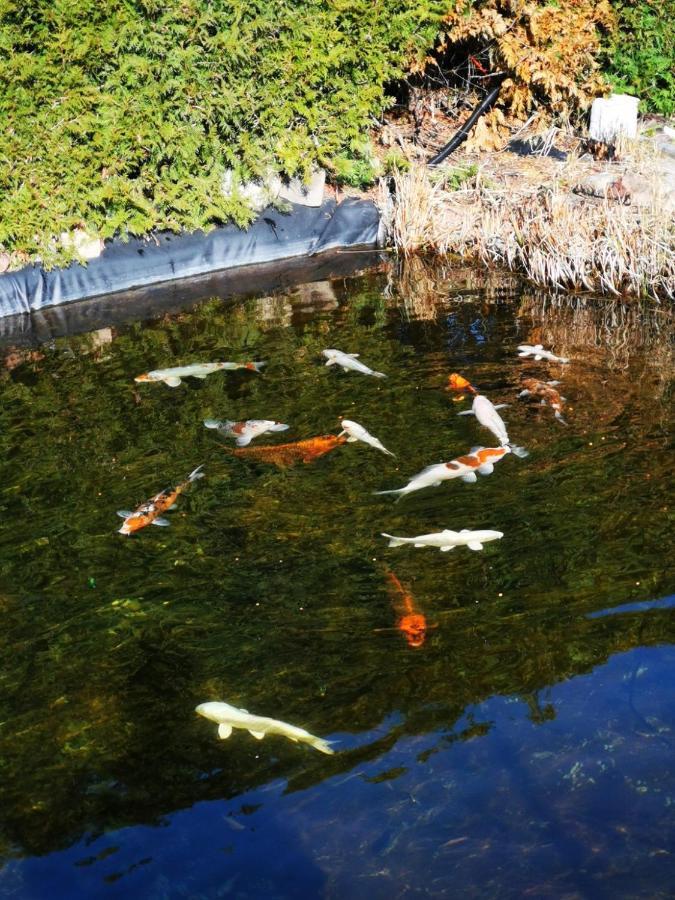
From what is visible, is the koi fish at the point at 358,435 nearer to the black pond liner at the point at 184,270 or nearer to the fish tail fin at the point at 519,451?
the fish tail fin at the point at 519,451

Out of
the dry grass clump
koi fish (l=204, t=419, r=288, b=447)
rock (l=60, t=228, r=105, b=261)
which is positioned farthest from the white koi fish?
rock (l=60, t=228, r=105, b=261)

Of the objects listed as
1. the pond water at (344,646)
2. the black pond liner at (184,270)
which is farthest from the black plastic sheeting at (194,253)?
the pond water at (344,646)

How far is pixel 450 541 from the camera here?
19.3 feet

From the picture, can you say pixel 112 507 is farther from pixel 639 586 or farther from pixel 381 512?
pixel 639 586

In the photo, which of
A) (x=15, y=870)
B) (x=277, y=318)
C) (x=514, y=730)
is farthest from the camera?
(x=277, y=318)

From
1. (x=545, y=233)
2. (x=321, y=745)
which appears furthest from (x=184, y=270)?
(x=321, y=745)

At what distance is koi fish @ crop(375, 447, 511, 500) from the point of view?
6.50 meters

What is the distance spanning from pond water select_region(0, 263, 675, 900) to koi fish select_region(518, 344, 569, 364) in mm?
149

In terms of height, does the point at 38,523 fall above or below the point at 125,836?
above

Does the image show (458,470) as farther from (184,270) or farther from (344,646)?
(184,270)

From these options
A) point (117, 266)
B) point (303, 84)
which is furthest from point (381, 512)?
point (303, 84)

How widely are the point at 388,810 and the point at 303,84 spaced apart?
386 inches

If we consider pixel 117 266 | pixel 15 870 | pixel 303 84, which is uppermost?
pixel 303 84

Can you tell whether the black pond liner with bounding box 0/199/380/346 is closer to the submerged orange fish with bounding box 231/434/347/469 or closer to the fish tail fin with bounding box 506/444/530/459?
the submerged orange fish with bounding box 231/434/347/469
